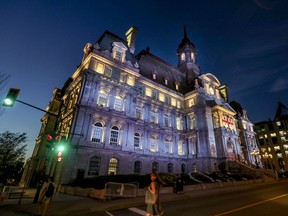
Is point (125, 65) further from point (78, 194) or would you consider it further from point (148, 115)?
point (78, 194)

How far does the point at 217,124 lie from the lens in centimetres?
3838

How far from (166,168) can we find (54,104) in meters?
30.4

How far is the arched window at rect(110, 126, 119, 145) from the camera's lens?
83.0 feet

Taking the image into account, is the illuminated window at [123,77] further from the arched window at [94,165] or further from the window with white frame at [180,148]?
the window with white frame at [180,148]

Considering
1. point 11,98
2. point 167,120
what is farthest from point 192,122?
point 11,98

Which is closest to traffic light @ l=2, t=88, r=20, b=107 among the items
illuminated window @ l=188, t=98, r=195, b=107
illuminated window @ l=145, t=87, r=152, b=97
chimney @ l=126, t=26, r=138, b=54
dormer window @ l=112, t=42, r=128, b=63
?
dormer window @ l=112, t=42, r=128, b=63

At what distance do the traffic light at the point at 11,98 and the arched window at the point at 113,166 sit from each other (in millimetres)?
16950

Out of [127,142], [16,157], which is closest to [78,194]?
[16,157]

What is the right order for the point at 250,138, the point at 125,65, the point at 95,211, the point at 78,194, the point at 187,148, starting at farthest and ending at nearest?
the point at 250,138 → the point at 187,148 → the point at 125,65 → the point at 78,194 → the point at 95,211

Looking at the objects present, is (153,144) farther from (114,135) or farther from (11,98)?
(11,98)

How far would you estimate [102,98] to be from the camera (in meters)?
26.5

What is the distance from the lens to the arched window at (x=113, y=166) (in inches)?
930

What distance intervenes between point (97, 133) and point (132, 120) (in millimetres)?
6414

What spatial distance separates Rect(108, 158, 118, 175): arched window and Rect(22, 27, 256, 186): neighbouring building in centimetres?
14
